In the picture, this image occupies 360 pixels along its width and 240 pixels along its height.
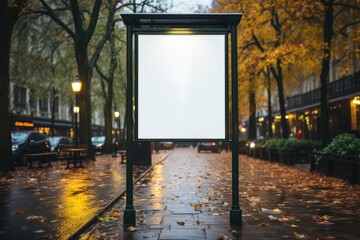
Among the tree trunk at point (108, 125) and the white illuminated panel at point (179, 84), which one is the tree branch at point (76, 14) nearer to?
the tree trunk at point (108, 125)

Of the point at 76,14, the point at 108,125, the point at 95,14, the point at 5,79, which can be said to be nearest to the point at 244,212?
the point at 5,79

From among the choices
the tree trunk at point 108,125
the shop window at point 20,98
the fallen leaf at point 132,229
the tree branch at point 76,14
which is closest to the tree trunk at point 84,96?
the tree branch at point 76,14

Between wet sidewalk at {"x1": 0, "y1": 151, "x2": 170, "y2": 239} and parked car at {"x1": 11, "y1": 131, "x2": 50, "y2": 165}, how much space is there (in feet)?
27.3

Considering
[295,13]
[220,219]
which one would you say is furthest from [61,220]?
[295,13]

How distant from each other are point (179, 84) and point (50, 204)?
3766 mm

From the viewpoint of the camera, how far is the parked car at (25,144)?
75.2 feet

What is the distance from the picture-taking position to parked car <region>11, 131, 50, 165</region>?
902 inches

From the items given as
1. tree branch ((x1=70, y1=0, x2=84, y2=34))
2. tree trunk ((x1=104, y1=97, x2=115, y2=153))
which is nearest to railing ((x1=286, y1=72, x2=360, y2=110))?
tree trunk ((x1=104, y1=97, x2=115, y2=153))

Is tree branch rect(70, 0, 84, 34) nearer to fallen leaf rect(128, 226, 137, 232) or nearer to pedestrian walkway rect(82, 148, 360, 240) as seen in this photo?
pedestrian walkway rect(82, 148, 360, 240)

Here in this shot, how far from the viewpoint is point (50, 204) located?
31.1ft

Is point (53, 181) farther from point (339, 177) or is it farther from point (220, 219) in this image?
point (339, 177)

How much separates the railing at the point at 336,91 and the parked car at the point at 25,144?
21066mm

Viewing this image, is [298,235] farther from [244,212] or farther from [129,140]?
[129,140]

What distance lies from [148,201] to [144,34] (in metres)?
3.91
